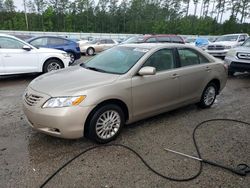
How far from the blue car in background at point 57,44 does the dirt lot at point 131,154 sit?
23.1 feet

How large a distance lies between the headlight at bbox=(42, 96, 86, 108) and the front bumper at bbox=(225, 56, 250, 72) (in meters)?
7.35

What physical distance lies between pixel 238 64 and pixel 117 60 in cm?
626

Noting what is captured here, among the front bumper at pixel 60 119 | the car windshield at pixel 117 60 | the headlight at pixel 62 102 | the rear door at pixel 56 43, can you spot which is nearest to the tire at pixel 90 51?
the rear door at pixel 56 43

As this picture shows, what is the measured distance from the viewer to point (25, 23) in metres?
53.0

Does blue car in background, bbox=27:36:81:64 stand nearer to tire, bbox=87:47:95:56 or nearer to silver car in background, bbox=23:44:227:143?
tire, bbox=87:47:95:56

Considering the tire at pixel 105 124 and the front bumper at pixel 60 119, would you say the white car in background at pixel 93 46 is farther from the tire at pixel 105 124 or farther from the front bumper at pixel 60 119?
the front bumper at pixel 60 119

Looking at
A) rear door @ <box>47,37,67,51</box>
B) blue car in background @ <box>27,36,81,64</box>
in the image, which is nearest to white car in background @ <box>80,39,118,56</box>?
blue car in background @ <box>27,36,81,64</box>

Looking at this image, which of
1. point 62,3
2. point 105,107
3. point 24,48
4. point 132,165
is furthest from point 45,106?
point 62,3

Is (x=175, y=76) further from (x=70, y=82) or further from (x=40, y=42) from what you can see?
(x=40, y=42)

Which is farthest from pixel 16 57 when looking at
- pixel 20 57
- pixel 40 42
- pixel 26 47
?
pixel 40 42

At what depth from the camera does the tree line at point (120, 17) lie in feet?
175

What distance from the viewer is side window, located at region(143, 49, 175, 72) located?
13.6 ft

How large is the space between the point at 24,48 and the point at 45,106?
5241 millimetres

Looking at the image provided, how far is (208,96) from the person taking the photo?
17.5 ft
